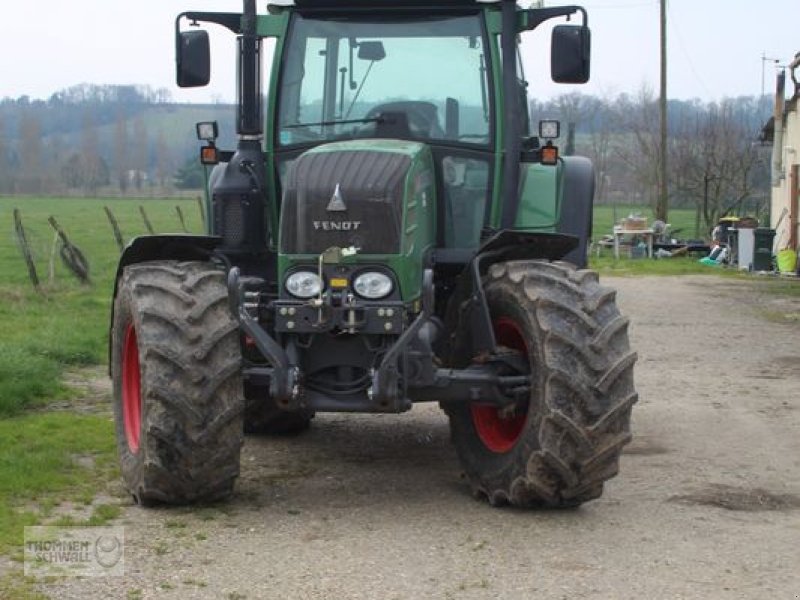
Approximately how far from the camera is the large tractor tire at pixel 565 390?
6910mm

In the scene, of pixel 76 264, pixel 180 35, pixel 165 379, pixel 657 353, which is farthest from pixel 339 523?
pixel 76 264

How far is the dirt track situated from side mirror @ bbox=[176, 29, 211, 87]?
2442mm

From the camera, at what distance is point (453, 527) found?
6.92 metres

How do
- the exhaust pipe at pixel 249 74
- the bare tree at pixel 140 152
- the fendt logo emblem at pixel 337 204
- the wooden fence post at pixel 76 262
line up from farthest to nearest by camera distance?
the bare tree at pixel 140 152 < the wooden fence post at pixel 76 262 < the exhaust pipe at pixel 249 74 < the fendt logo emblem at pixel 337 204

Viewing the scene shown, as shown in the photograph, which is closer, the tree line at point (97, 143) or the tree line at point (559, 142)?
the tree line at point (559, 142)

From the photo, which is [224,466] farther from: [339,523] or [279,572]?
[279,572]

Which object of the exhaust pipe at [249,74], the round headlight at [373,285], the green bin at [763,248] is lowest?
the green bin at [763,248]

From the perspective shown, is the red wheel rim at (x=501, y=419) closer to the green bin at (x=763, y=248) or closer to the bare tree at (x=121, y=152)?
the green bin at (x=763, y=248)

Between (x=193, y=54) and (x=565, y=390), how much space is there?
3.21 meters

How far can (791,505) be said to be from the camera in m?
7.53

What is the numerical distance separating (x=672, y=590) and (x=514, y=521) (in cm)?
134

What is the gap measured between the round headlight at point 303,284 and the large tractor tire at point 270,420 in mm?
2120

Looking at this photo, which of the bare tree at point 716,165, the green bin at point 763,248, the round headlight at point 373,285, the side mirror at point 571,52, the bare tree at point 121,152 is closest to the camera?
the round headlight at point 373,285

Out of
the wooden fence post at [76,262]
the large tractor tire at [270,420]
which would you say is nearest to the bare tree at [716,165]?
the wooden fence post at [76,262]
